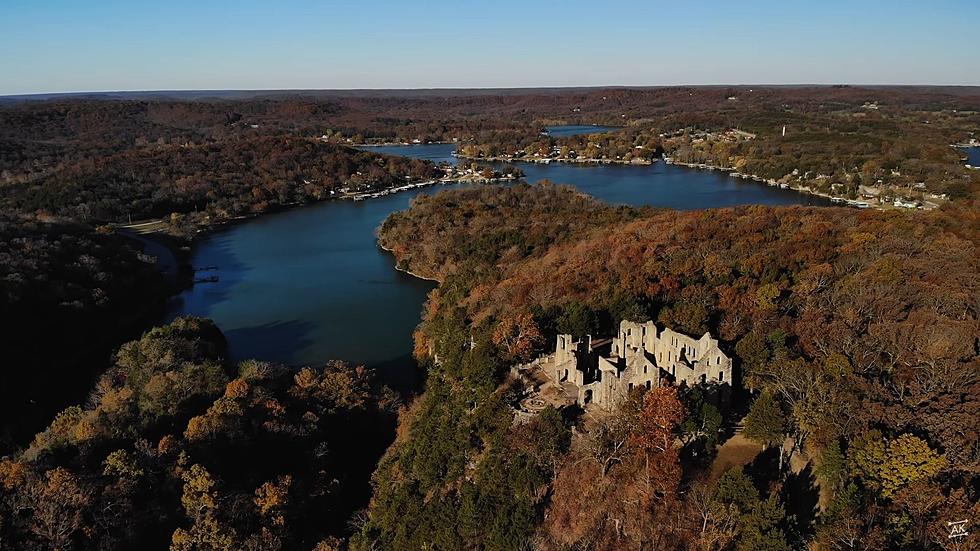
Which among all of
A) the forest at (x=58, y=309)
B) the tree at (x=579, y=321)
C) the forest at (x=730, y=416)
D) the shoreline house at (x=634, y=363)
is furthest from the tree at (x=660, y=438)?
the forest at (x=58, y=309)

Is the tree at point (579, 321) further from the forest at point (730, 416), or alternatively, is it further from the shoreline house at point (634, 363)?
the shoreline house at point (634, 363)

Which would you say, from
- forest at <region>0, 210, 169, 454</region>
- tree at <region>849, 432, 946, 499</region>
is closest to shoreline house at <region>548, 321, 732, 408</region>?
tree at <region>849, 432, 946, 499</region>

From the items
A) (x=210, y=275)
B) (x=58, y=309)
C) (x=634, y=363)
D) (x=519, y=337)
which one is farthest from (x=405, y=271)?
(x=634, y=363)

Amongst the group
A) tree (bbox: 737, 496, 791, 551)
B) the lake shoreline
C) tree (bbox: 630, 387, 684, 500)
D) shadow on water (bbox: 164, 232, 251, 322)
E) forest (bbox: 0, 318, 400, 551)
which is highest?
tree (bbox: 630, 387, 684, 500)

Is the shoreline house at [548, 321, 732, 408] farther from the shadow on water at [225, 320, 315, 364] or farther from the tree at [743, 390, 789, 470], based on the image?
the shadow on water at [225, 320, 315, 364]

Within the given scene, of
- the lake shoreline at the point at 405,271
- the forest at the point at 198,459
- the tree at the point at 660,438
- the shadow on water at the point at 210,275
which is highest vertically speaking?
the tree at the point at 660,438

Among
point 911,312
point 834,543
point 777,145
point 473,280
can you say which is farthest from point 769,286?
point 777,145

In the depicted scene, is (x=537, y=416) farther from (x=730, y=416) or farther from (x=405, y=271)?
(x=405, y=271)
